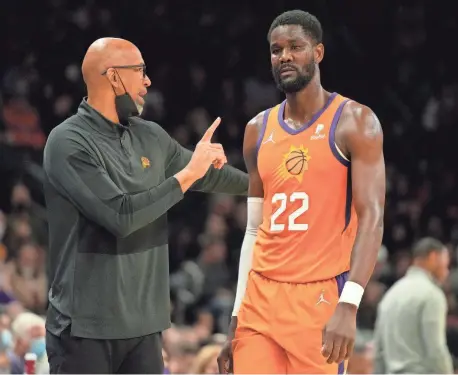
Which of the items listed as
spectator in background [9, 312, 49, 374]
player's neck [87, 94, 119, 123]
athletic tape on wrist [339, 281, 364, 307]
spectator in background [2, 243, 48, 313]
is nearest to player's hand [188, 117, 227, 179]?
player's neck [87, 94, 119, 123]

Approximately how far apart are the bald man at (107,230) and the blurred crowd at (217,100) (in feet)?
17.7

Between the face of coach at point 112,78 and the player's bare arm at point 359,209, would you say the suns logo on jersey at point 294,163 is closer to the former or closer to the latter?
the player's bare arm at point 359,209

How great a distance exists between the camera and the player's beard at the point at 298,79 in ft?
13.1

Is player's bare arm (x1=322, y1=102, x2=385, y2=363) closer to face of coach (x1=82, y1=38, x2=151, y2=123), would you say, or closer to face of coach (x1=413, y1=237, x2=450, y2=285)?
face of coach (x1=82, y1=38, x2=151, y2=123)

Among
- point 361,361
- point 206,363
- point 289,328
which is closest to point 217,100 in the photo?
point 361,361

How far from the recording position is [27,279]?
923cm

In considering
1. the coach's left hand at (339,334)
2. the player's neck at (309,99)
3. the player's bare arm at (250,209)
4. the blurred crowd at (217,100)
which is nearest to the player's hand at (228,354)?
the player's bare arm at (250,209)

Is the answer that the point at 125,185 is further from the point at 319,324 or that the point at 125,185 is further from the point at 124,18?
the point at 124,18

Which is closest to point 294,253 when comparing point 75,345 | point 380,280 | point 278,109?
point 278,109

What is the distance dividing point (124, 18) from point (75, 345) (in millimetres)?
10184

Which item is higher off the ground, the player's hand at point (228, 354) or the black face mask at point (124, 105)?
the black face mask at point (124, 105)

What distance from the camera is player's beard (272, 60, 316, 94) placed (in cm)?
400

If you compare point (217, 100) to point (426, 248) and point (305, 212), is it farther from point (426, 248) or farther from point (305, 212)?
point (305, 212)

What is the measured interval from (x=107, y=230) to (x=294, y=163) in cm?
79
